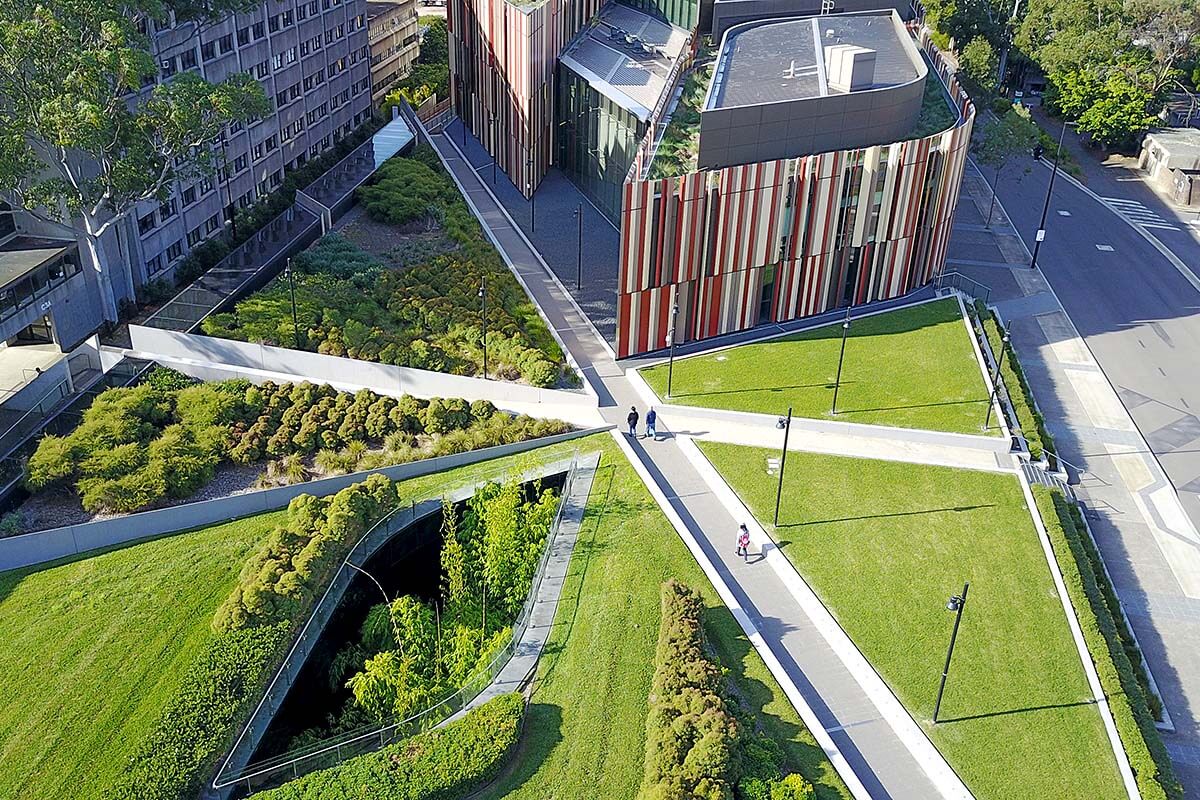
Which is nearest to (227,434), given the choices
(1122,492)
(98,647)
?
(98,647)

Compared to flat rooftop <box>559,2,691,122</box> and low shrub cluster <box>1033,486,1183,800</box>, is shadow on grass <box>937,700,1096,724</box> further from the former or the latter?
flat rooftop <box>559,2,691,122</box>

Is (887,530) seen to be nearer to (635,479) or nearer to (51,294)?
(635,479)

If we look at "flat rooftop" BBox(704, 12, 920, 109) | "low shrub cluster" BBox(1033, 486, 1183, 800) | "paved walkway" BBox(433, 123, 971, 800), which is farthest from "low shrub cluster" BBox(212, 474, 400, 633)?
"flat rooftop" BBox(704, 12, 920, 109)

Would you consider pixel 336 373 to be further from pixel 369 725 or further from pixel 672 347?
pixel 369 725

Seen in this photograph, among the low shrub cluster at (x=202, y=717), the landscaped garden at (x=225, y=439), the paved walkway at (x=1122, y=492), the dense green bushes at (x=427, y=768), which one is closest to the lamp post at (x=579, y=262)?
the landscaped garden at (x=225, y=439)

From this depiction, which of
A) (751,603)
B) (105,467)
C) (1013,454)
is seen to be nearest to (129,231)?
(105,467)

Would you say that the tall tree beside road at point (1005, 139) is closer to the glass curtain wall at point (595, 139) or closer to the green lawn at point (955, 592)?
the glass curtain wall at point (595, 139)
